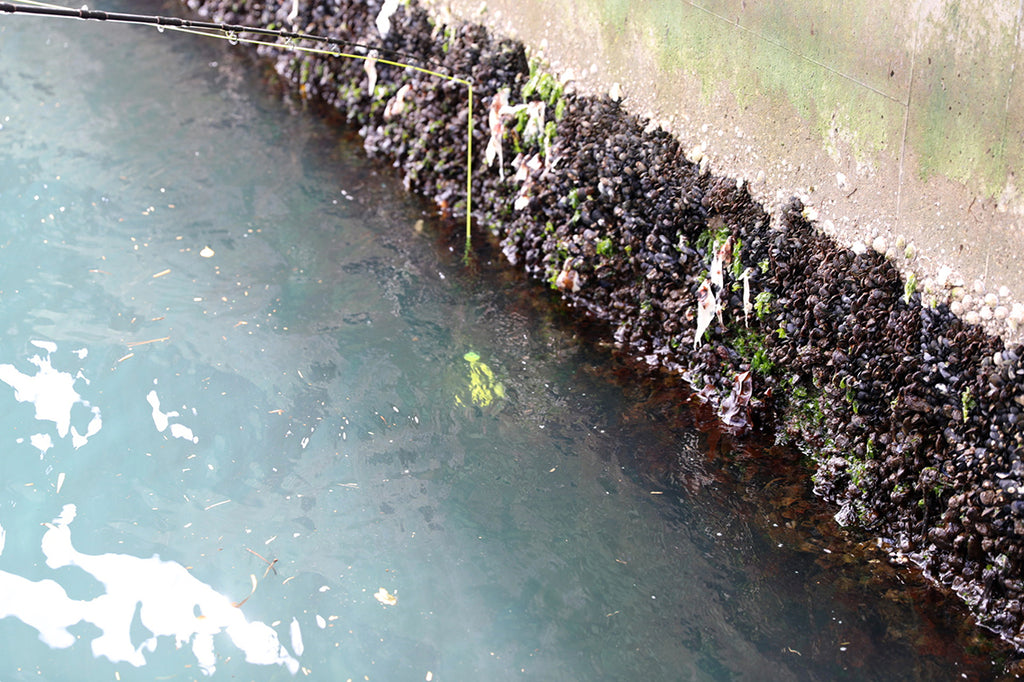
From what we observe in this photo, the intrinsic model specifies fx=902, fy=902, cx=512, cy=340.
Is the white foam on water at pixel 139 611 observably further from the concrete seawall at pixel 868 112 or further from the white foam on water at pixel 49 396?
the concrete seawall at pixel 868 112

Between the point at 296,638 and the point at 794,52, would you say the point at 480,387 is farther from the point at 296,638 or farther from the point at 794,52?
the point at 794,52

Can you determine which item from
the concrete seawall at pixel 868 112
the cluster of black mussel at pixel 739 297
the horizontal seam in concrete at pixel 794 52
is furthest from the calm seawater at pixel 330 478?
the horizontal seam in concrete at pixel 794 52

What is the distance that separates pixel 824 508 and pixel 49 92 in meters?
5.60

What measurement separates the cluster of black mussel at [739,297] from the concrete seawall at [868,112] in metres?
0.11

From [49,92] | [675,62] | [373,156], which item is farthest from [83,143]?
[675,62]

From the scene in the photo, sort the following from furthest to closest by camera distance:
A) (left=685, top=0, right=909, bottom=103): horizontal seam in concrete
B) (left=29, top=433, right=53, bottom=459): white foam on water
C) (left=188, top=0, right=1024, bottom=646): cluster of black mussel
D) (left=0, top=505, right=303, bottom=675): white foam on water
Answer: (left=29, top=433, right=53, bottom=459): white foam on water
(left=685, top=0, right=909, bottom=103): horizontal seam in concrete
(left=188, top=0, right=1024, bottom=646): cluster of black mussel
(left=0, top=505, right=303, bottom=675): white foam on water

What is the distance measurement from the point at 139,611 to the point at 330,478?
2.82 ft

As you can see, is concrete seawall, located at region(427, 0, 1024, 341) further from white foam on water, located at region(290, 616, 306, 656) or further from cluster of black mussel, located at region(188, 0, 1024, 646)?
white foam on water, located at region(290, 616, 306, 656)

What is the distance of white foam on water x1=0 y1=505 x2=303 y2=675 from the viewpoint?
3.08 metres

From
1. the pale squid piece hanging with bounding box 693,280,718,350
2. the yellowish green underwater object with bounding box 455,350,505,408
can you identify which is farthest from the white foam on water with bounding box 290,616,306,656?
the pale squid piece hanging with bounding box 693,280,718,350

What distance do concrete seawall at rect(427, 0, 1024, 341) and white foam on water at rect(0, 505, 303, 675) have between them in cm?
271

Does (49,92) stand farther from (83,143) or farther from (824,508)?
(824,508)

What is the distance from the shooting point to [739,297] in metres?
4.13

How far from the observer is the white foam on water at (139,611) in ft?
10.1
